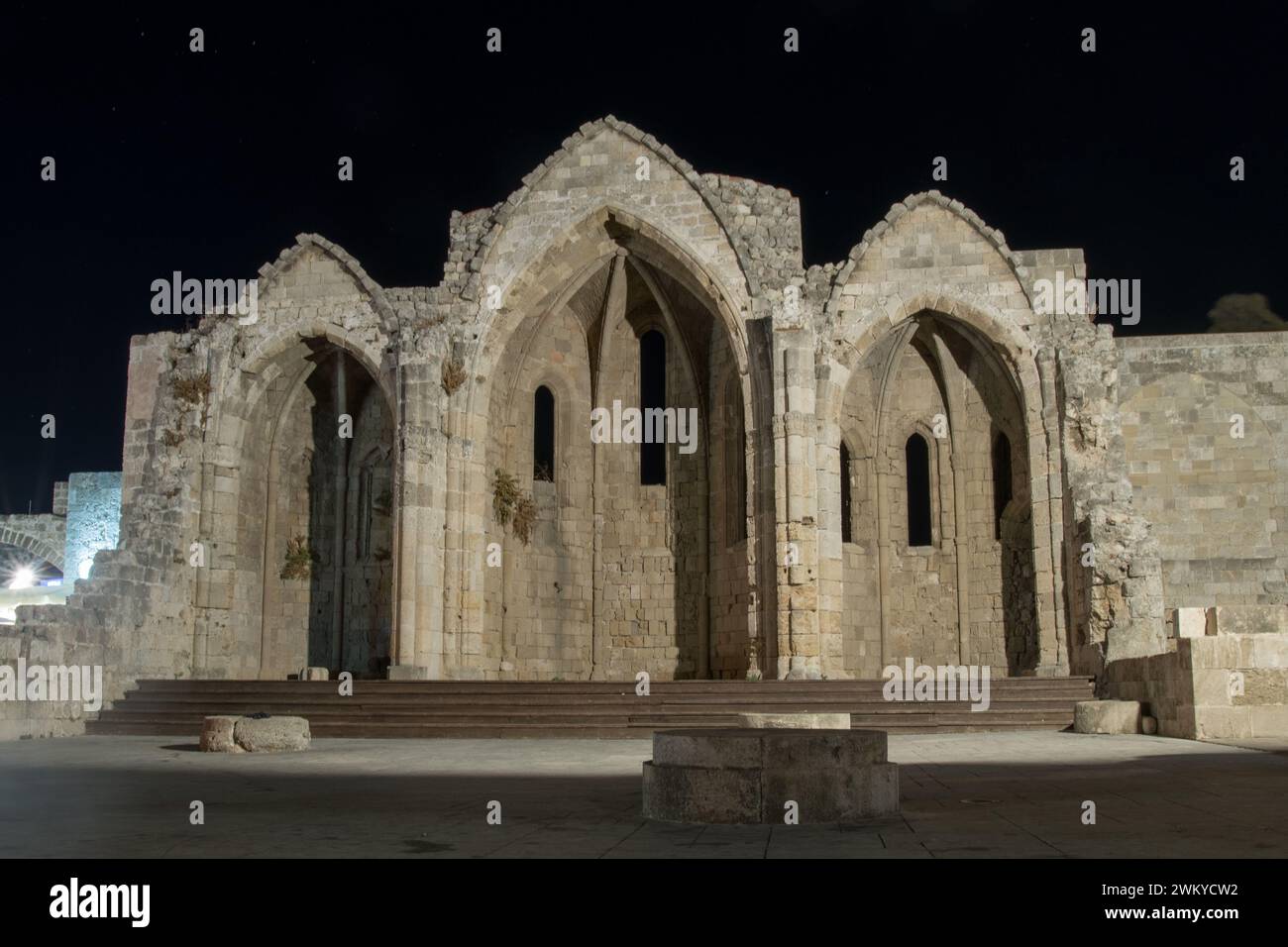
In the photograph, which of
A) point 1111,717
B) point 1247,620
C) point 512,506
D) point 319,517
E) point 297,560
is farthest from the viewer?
point 319,517

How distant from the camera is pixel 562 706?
15578 millimetres

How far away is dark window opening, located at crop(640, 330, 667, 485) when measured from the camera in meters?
24.1

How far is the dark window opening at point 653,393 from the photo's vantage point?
24078 millimetres

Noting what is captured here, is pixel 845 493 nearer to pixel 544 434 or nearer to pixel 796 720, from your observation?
pixel 544 434

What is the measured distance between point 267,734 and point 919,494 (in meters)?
15.8

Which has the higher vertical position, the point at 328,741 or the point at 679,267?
the point at 679,267

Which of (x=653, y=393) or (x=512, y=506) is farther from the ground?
(x=653, y=393)

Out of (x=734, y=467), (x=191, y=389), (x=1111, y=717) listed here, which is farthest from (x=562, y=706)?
(x=191, y=389)

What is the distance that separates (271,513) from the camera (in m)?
22.3

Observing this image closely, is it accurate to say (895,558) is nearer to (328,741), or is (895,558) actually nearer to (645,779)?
(328,741)

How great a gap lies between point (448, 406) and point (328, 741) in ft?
23.9

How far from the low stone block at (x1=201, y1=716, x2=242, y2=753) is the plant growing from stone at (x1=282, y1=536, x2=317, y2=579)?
10.9m

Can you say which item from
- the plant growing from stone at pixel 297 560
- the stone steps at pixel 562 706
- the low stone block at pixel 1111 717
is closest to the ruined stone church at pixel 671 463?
the plant growing from stone at pixel 297 560
